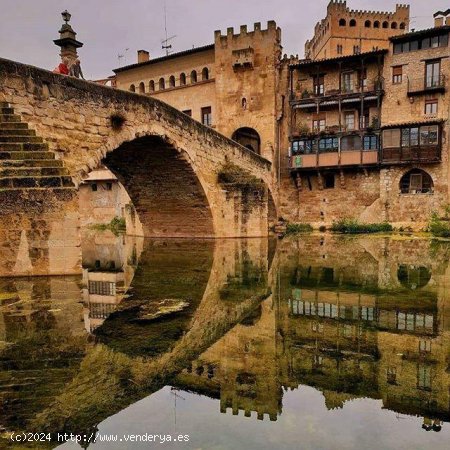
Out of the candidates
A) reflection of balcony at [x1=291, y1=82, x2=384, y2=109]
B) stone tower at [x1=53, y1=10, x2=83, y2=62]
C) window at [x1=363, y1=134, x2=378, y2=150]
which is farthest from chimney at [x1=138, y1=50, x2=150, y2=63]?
stone tower at [x1=53, y1=10, x2=83, y2=62]

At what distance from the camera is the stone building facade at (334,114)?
27031mm

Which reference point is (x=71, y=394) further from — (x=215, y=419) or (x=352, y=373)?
(x=352, y=373)

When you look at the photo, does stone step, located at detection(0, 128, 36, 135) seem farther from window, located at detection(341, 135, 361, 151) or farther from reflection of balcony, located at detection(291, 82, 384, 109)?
reflection of balcony, located at detection(291, 82, 384, 109)

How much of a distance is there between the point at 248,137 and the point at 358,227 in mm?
11603

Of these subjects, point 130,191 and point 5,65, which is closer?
point 5,65

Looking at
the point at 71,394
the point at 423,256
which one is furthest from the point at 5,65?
the point at 423,256

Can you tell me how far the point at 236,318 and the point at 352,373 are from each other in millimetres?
2192

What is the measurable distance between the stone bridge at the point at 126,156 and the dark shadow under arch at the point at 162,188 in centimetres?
4

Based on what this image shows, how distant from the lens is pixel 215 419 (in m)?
3.22

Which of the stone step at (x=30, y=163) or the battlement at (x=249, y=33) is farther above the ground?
the battlement at (x=249, y=33)

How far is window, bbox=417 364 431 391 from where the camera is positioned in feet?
11.7

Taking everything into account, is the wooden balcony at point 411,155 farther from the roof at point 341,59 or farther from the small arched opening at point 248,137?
the small arched opening at point 248,137

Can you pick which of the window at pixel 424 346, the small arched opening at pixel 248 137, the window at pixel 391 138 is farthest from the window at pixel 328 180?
the window at pixel 424 346

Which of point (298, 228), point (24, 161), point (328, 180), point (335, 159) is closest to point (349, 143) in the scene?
point (335, 159)
